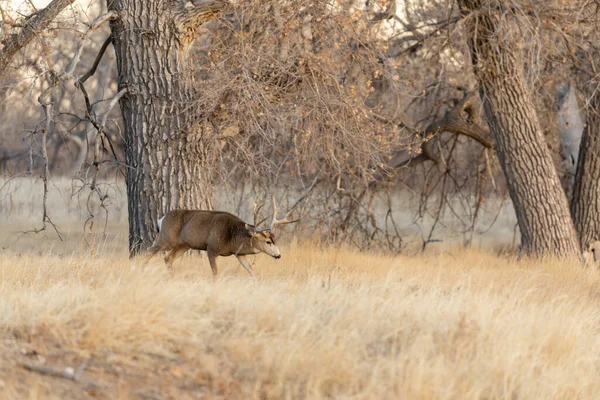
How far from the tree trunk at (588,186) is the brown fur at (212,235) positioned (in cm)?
773

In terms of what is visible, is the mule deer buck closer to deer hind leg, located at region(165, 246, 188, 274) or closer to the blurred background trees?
deer hind leg, located at region(165, 246, 188, 274)

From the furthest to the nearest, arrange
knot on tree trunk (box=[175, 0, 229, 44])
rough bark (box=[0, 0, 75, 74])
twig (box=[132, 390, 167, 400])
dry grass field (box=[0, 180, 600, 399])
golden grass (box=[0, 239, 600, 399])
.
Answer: knot on tree trunk (box=[175, 0, 229, 44]) < rough bark (box=[0, 0, 75, 74]) < golden grass (box=[0, 239, 600, 399]) < dry grass field (box=[0, 180, 600, 399]) < twig (box=[132, 390, 167, 400])

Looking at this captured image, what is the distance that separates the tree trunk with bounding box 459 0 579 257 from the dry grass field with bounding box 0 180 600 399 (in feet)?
18.0

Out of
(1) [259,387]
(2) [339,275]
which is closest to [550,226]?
(2) [339,275]

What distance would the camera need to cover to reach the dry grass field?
5.39 meters

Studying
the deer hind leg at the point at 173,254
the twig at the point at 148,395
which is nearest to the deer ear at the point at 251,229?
the deer hind leg at the point at 173,254

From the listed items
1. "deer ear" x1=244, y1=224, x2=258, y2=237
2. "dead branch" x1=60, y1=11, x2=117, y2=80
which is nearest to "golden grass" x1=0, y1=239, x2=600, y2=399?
"deer ear" x1=244, y1=224, x2=258, y2=237

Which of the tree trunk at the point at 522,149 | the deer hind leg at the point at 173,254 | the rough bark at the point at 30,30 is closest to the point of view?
the deer hind leg at the point at 173,254

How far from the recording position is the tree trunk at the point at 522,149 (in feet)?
43.9

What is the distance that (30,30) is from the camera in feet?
32.9

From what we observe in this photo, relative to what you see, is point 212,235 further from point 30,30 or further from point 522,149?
point 522,149

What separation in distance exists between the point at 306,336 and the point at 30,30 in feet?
19.5

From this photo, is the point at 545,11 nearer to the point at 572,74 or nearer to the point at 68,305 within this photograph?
the point at 572,74

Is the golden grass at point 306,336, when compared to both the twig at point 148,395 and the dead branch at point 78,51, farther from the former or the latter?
the dead branch at point 78,51
